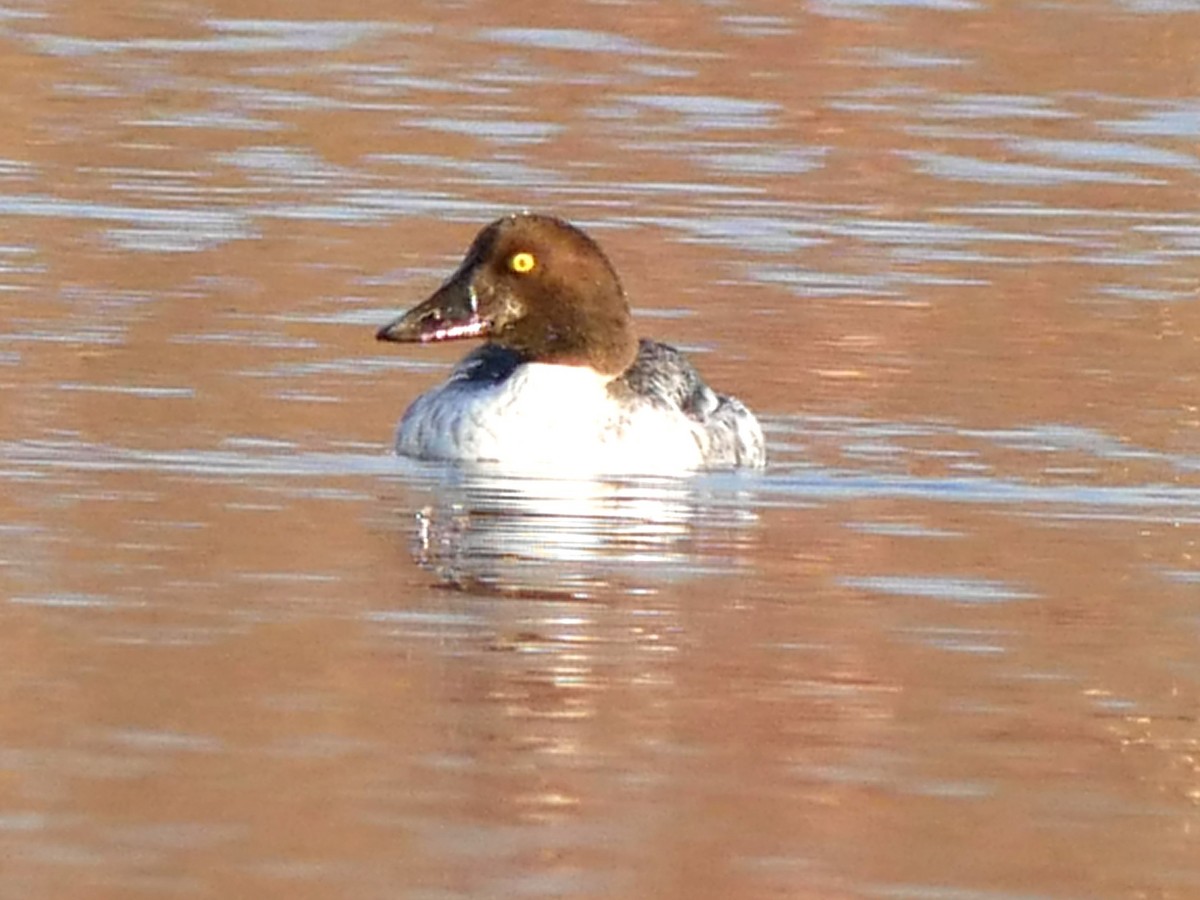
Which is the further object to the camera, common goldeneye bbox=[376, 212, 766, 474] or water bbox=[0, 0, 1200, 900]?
common goldeneye bbox=[376, 212, 766, 474]

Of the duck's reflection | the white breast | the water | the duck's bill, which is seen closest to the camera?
the water

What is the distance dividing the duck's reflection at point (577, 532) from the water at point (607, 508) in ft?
0.10

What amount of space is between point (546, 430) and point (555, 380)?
11.5 inches

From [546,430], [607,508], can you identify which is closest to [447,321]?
[546,430]

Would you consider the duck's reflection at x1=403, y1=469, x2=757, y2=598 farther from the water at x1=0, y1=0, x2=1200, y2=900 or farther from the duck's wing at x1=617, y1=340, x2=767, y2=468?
the duck's wing at x1=617, y1=340, x2=767, y2=468

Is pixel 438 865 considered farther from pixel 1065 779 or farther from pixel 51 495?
pixel 51 495

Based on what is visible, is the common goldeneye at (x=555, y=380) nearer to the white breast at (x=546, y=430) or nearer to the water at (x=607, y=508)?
the white breast at (x=546, y=430)

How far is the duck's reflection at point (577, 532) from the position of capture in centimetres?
1134

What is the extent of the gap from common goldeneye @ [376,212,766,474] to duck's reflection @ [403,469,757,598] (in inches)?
8.8

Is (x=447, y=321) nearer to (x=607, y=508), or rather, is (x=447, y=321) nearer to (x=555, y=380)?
(x=555, y=380)

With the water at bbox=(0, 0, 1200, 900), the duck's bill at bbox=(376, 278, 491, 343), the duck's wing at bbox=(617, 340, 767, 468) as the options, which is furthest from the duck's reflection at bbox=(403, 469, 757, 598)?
the duck's bill at bbox=(376, 278, 491, 343)

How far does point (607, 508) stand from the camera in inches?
503

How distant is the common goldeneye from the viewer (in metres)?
13.8

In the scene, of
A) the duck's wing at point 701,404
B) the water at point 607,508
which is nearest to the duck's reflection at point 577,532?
the water at point 607,508
